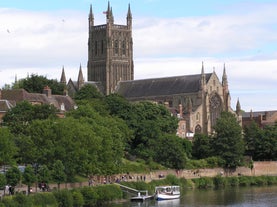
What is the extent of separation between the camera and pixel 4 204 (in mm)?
70125

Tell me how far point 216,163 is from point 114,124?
25.0 m

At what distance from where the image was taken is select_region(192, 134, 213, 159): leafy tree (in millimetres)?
134500

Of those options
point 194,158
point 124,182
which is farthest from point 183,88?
point 124,182

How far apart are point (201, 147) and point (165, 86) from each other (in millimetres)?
53335

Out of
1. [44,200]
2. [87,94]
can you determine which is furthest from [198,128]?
[44,200]

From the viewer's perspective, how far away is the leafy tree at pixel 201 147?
441 feet

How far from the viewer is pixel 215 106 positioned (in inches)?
7343

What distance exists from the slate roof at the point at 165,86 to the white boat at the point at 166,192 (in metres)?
79.0

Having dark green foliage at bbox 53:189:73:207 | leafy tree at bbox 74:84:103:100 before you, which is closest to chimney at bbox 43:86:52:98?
leafy tree at bbox 74:84:103:100

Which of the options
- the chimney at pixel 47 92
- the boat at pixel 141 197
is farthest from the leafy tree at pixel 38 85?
the boat at pixel 141 197

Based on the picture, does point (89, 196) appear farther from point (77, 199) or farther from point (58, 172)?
point (58, 172)

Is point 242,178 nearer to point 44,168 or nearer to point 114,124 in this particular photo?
point 114,124

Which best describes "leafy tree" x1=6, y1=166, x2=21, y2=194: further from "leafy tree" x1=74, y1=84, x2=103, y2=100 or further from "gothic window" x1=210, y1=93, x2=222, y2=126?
"gothic window" x1=210, y1=93, x2=222, y2=126

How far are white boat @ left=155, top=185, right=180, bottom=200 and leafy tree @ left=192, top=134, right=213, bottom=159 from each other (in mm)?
29025
